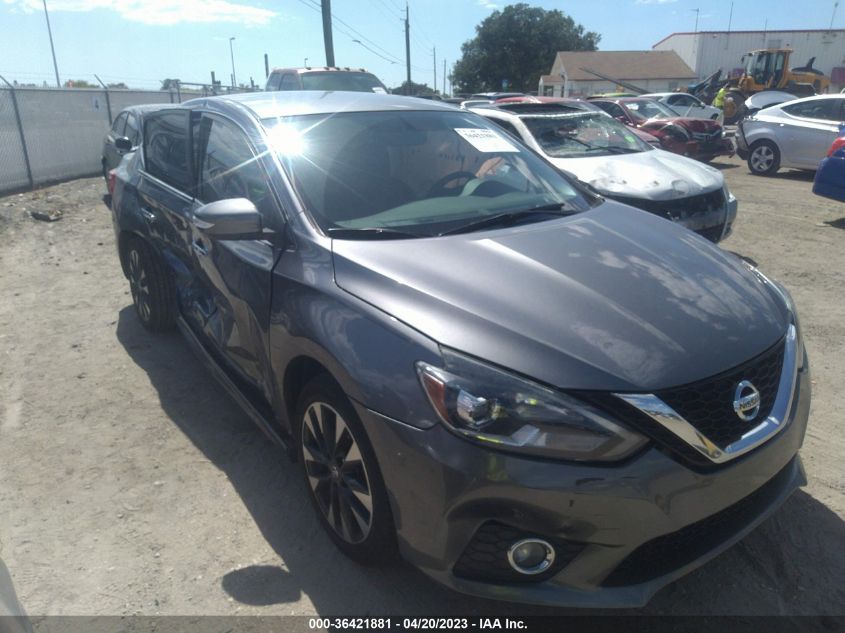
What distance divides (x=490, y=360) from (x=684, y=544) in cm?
87

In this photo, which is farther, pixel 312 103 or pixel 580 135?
pixel 580 135

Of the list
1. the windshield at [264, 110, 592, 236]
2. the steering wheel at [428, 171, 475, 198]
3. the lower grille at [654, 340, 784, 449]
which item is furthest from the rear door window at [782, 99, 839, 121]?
the lower grille at [654, 340, 784, 449]

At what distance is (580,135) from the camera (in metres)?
7.31

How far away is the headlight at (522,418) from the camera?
185cm

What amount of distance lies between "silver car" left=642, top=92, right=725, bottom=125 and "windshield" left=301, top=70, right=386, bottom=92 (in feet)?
31.9

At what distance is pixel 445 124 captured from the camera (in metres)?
3.50

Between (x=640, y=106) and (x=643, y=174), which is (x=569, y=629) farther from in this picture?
(x=640, y=106)

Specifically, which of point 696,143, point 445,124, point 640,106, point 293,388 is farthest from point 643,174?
point 640,106

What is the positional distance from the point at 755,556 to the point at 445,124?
8.14 feet

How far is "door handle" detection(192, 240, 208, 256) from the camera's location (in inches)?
130

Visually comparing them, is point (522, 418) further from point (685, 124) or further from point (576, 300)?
point (685, 124)

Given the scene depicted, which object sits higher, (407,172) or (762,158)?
(407,172)

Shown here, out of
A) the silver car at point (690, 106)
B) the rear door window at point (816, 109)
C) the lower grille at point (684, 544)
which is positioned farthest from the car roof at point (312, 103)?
the silver car at point (690, 106)

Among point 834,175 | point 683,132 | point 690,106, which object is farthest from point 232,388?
point 690,106
